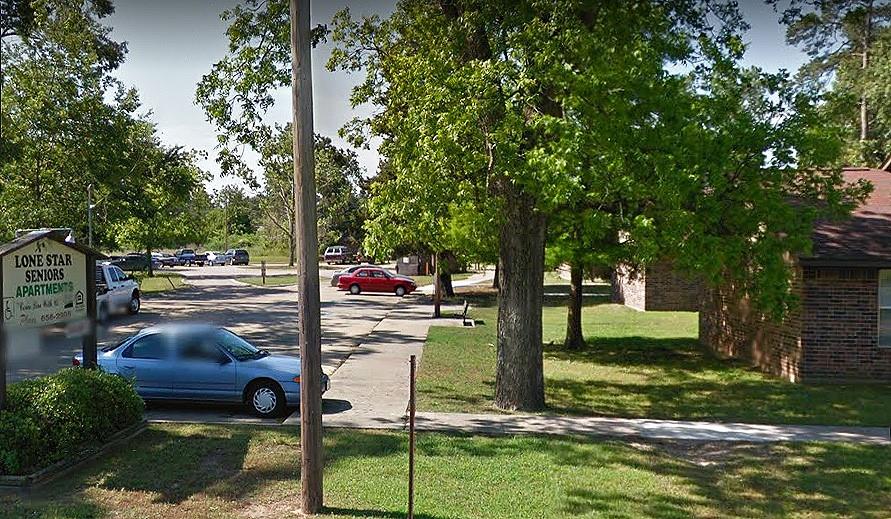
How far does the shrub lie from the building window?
1389cm

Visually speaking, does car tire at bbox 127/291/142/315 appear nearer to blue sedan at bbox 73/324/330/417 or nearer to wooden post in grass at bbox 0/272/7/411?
blue sedan at bbox 73/324/330/417

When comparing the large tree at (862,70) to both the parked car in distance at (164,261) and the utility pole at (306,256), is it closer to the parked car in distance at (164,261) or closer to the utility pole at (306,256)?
the utility pole at (306,256)

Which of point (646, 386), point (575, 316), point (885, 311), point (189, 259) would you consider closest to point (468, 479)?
point (646, 386)

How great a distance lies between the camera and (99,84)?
25734 mm

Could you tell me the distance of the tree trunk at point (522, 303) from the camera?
1212 cm

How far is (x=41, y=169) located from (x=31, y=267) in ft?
69.5

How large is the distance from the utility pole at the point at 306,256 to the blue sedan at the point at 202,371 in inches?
168

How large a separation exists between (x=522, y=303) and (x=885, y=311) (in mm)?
8218

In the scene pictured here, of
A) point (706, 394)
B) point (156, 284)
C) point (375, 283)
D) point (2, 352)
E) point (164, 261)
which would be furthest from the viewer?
point (164, 261)

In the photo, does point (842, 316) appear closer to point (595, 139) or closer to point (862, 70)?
point (595, 139)

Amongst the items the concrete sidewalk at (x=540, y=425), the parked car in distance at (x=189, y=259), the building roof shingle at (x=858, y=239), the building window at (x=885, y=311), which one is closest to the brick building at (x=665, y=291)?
the building roof shingle at (x=858, y=239)

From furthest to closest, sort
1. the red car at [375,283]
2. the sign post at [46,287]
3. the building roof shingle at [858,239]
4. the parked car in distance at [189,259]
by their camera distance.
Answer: the parked car in distance at [189,259] → the red car at [375,283] → the building roof shingle at [858,239] → the sign post at [46,287]

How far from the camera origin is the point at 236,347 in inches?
466

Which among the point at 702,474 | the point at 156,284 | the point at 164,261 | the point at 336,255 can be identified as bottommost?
the point at 702,474
